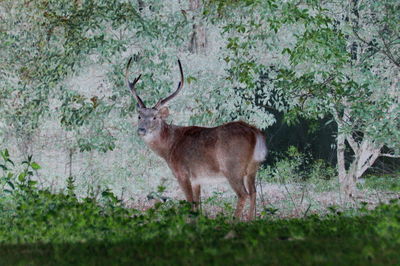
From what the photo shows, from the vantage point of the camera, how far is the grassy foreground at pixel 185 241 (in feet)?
17.2

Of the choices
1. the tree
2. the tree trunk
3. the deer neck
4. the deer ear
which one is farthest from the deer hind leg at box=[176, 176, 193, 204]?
the tree trunk

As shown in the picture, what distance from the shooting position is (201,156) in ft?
35.2

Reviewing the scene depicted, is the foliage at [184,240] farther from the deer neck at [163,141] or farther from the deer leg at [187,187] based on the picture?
the deer neck at [163,141]

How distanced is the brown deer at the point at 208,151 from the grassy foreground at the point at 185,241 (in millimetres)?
2673

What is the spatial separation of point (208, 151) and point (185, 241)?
187 inches

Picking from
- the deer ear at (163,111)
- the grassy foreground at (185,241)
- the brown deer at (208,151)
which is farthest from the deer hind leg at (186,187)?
the grassy foreground at (185,241)

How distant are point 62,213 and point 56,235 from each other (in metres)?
0.46

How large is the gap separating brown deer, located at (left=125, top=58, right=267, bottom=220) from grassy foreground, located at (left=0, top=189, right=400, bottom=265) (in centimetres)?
267

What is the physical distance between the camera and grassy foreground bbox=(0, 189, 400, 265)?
5.25 metres

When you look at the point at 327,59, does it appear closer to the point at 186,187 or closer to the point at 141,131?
the point at 186,187

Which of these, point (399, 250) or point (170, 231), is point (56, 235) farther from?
point (399, 250)

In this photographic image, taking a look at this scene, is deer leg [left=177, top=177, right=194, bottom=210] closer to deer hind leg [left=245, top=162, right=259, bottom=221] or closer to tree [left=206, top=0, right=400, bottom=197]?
deer hind leg [left=245, top=162, right=259, bottom=221]

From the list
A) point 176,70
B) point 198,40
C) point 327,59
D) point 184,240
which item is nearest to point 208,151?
point 327,59

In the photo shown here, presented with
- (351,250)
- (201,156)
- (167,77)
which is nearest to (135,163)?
(167,77)
